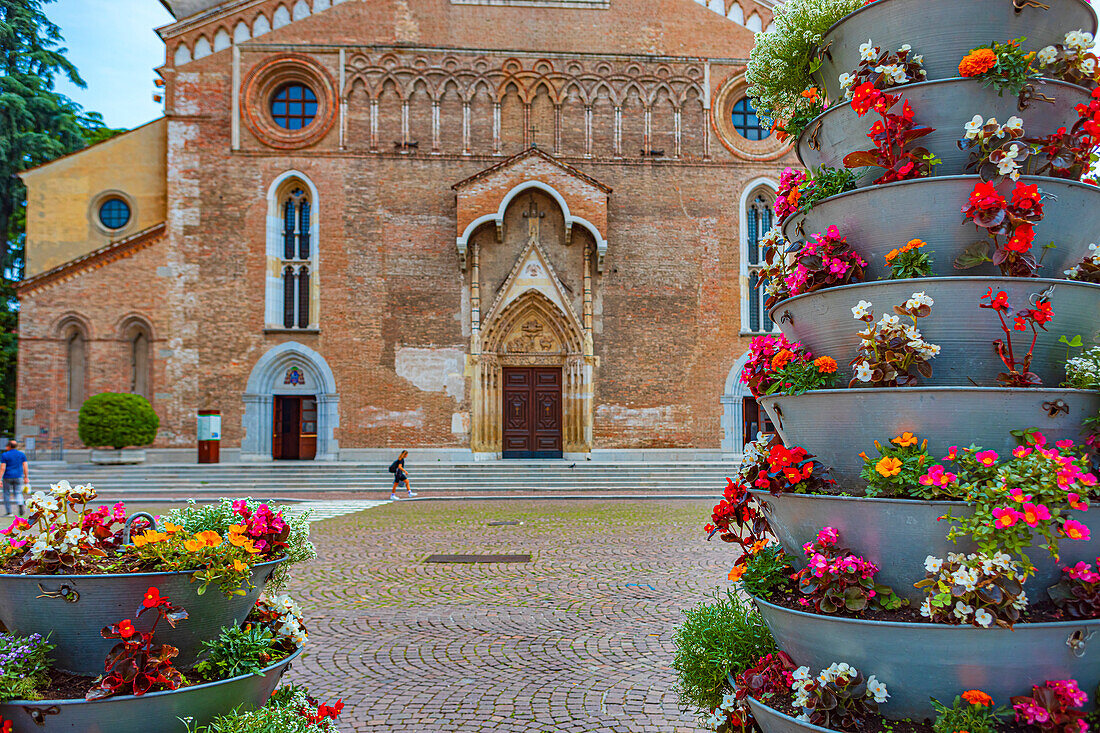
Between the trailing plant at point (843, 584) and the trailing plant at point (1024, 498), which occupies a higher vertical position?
the trailing plant at point (1024, 498)

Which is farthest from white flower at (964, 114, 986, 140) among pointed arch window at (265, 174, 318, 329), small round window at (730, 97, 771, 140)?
small round window at (730, 97, 771, 140)

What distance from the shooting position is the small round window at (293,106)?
84.6 feet

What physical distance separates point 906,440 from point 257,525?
270 centimetres

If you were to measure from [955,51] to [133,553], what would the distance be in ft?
13.1

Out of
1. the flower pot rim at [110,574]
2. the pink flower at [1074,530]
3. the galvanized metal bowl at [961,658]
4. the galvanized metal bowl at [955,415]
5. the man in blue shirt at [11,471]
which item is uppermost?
the galvanized metal bowl at [955,415]

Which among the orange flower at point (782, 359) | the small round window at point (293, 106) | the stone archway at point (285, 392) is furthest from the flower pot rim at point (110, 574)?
the small round window at point (293, 106)

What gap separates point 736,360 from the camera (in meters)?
25.4

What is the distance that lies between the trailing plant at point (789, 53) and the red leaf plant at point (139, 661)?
11.8ft

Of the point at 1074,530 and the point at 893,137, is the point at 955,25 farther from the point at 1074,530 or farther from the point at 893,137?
the point at 1074,530

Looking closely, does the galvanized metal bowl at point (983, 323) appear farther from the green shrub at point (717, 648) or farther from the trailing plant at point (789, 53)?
the green shrub at point (717, 648)

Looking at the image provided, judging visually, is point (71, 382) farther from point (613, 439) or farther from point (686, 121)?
point (686, 121)

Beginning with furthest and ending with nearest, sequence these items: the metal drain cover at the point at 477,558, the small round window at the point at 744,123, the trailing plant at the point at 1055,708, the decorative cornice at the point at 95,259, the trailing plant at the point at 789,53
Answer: the small round window at the point at 744,123 < the decorative cornice at the point at 95,259 < the metal drain cover at the point at 477,558 < the trailing plant at the point at 789,53 < the trailing plant at the point at 1055,708

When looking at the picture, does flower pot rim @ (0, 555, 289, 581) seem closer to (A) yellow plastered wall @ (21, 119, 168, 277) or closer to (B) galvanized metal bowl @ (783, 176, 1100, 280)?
(B) galvanized metal bowl @ (783, 176, 1100, 280)

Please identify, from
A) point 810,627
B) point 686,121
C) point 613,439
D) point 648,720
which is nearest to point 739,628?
point 810,627
